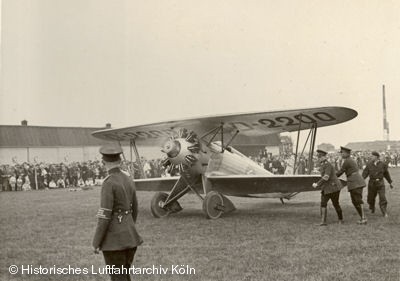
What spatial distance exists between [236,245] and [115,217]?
3.24 meters

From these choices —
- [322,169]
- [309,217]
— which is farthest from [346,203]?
[322,169]

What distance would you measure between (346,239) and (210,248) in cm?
225

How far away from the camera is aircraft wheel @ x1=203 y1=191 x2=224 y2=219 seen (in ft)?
35.0

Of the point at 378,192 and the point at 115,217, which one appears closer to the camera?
the point at 115,217

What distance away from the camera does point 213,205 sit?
10812 mm

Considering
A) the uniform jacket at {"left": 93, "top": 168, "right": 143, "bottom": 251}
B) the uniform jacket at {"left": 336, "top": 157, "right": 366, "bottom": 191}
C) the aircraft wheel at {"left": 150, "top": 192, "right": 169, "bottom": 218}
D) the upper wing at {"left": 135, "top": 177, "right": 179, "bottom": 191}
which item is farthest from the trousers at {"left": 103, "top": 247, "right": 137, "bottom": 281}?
the upper wing at {"left": 135, "top": 177, "right": 179, "bottom": 191}

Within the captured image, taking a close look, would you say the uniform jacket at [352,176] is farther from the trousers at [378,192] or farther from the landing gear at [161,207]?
the landing gear at [161,207]

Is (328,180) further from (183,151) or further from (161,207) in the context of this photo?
(161,207)

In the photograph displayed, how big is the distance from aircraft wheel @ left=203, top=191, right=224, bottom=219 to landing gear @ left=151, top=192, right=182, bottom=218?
1370 millimetres

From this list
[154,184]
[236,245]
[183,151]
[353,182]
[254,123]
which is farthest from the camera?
[154,184]

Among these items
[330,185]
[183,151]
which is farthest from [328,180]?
[183,151]

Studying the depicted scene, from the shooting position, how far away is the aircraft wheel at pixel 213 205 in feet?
35.0

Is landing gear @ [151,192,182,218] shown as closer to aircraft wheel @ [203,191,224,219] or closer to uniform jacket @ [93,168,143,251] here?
aircraft wheel @ [203,191,224,219]

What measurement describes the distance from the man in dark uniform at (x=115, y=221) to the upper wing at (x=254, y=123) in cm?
610
